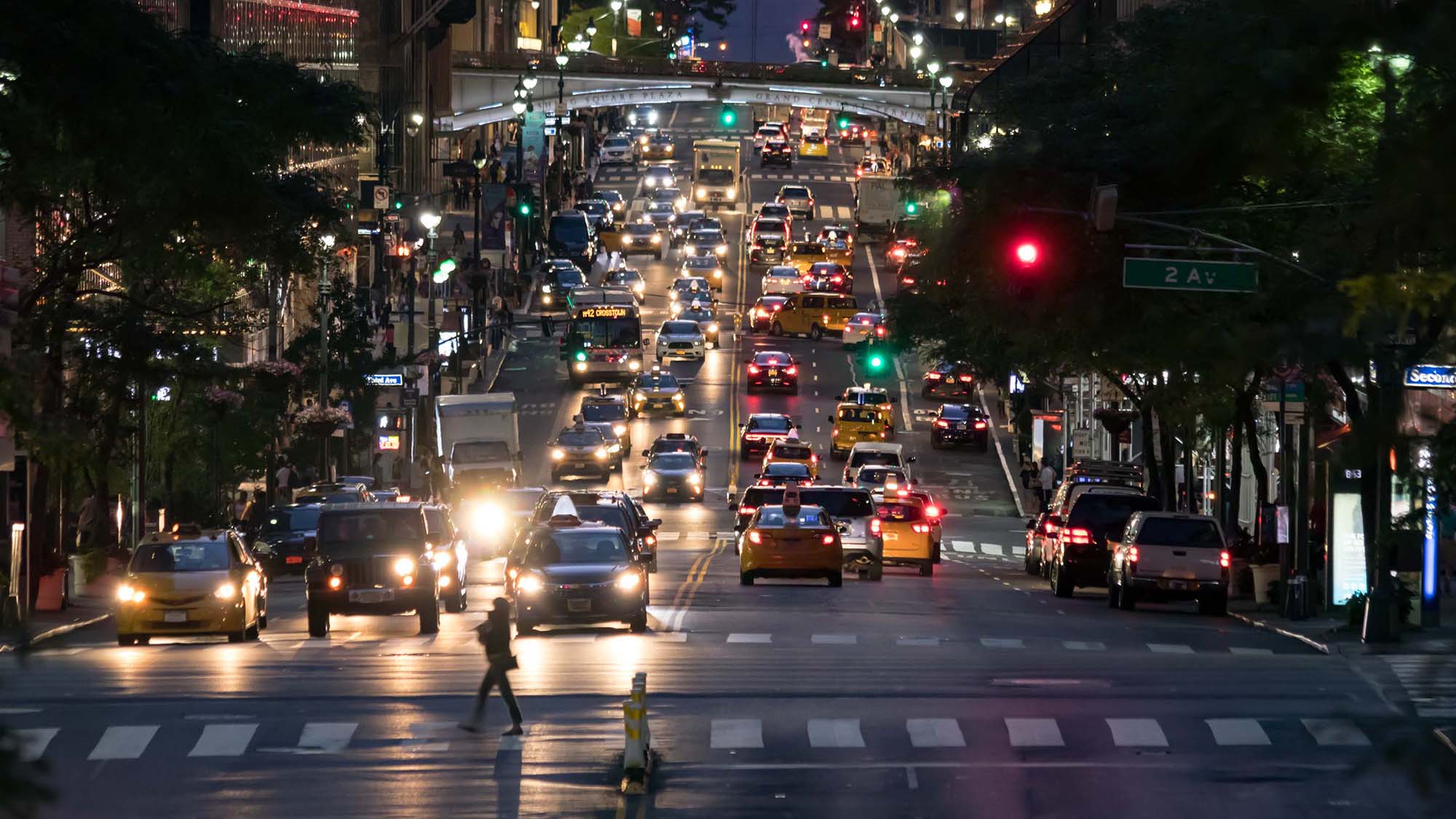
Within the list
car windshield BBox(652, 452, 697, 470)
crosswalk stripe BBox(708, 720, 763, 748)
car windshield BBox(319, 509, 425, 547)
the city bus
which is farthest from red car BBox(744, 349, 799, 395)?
crosswalk stripe BBox(708, 720, 763, 748)

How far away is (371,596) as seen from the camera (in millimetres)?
28828

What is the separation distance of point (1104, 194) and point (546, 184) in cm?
10564

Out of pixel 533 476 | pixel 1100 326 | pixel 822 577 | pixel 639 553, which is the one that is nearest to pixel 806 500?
pixel 822 577

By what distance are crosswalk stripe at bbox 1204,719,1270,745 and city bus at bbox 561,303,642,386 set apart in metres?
61.6

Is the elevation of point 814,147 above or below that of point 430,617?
above

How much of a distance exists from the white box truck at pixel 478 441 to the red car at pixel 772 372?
68.3ft

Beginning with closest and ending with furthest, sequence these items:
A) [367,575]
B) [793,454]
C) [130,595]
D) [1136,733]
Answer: [1136,733] → [130,595] → [367,575] → [793,454]

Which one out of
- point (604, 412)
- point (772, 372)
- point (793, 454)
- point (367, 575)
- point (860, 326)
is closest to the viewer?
point (367, 575)

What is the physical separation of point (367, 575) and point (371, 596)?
0.31 m

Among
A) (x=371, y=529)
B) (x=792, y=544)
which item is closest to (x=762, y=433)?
(x=792, y=544)

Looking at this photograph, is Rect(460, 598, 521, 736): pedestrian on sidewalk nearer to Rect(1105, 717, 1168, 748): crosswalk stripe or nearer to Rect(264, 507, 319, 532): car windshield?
Rect(1105, 717, 1168, 748): crosswalk stripe

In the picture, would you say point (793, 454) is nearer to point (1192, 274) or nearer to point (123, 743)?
point (1192, 274)

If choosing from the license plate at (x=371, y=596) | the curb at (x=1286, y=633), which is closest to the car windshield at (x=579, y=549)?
the license plate at (x=371, y=596)

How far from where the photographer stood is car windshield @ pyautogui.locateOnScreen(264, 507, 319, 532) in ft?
144
